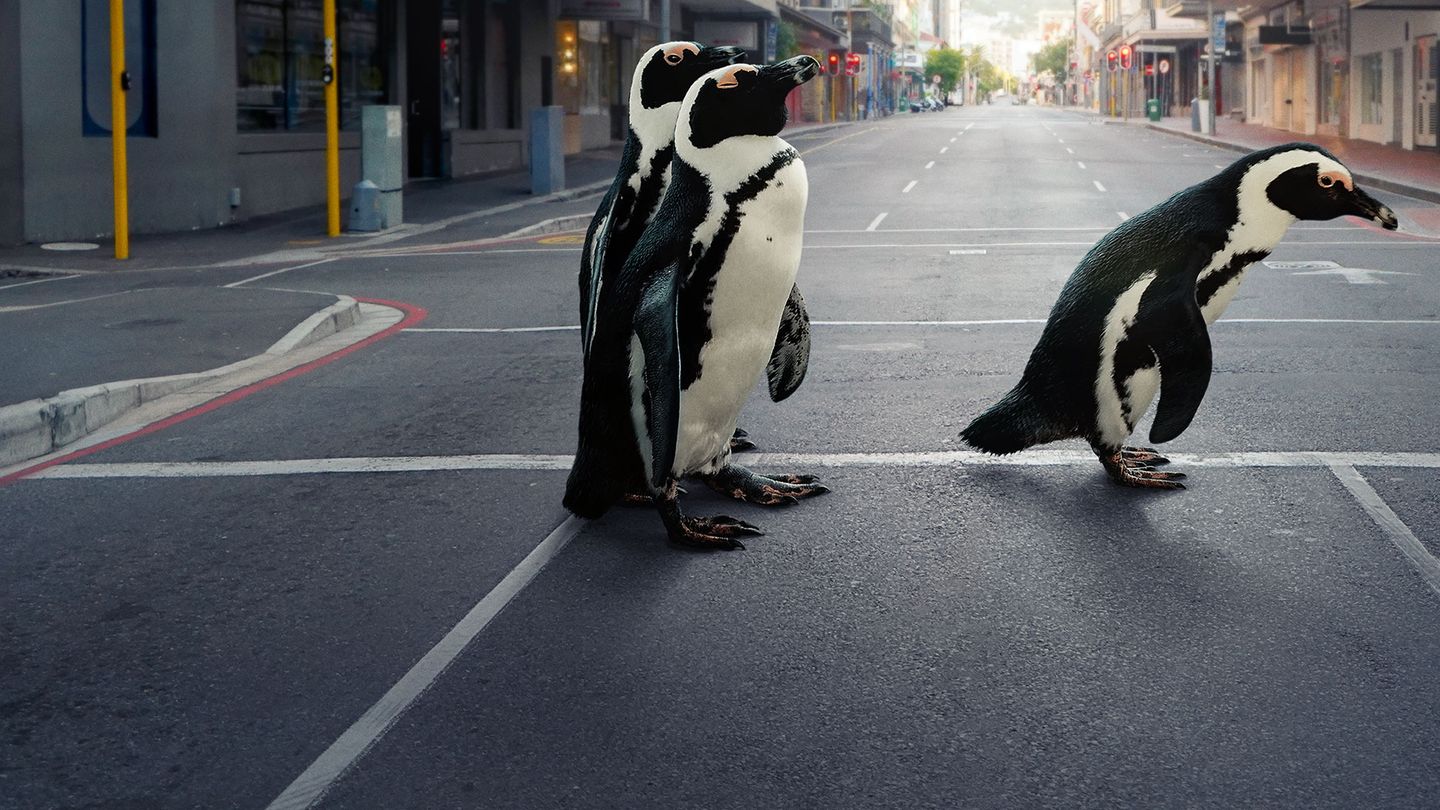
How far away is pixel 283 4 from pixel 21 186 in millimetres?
7091

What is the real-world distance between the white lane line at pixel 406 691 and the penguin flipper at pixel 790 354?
108 cm

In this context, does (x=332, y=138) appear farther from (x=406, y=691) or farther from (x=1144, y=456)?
(x=406, y=691)

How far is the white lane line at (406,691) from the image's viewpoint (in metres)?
3.71

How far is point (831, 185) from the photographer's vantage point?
29109 millimetres

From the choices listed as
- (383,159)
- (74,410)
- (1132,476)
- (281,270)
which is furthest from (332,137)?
(1132,476)

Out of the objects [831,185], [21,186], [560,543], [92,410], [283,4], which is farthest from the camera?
[831,185]

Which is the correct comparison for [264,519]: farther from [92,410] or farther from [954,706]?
[954,706]

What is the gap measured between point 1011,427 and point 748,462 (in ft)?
3.98

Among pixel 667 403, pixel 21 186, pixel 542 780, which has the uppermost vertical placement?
pixel 21 186

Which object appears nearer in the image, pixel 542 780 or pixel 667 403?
pixel 542 780

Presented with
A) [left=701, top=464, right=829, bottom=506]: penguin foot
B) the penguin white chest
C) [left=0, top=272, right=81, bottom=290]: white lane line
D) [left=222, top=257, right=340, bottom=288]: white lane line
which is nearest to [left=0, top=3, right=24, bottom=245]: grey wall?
[left=0, top=272, right=81, bottom=290]: white lane line

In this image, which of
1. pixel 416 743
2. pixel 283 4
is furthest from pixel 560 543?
pixel 283 4

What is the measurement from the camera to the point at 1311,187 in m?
5.91

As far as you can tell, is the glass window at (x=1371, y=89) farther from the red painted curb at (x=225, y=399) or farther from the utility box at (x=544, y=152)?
the red painted curb at (x=225, y=399)
